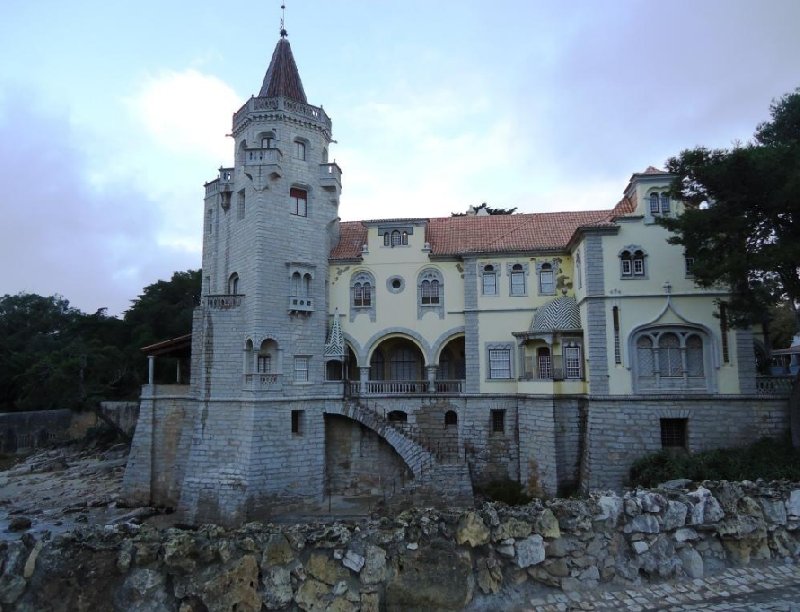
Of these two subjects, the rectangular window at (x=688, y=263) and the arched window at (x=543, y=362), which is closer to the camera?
the rectangular window at (x=688, y=263)

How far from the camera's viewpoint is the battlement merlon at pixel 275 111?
83.4 ft

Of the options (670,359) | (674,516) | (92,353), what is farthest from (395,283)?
(92,353)

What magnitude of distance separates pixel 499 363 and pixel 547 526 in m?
14.3

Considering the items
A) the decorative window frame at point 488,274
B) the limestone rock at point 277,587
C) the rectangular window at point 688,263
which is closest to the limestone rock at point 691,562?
the limestone rock at point 277,587

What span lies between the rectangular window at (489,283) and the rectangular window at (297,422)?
999 centimetres

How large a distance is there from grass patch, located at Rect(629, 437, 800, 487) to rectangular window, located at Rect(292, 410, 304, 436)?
43.9 feet

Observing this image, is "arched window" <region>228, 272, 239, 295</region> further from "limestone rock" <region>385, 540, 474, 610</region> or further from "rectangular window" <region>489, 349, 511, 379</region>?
"limestone rock" <region>385, 540, 474, 610</region>

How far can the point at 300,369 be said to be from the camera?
24609 mm

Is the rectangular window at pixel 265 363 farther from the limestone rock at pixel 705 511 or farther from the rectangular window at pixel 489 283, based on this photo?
the limestone rock at pixel 705 511

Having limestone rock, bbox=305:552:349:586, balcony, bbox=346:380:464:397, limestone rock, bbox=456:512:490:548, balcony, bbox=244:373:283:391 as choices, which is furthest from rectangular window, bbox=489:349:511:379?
limestone rock, bbox=305:552:349:586

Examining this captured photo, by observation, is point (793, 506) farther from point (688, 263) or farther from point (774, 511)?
point (688, 263)

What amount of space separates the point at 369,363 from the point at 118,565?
1733cm

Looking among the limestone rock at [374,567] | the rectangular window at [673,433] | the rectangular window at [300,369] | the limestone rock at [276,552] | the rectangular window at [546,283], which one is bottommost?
the limestone rock at [374,567]

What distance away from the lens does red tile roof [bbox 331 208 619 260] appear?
84.9 feet
